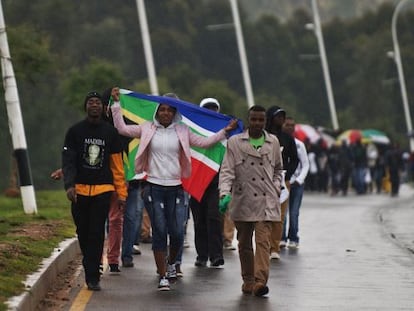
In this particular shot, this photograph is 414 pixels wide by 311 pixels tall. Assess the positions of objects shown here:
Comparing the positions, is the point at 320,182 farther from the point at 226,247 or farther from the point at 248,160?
the point at 248,160

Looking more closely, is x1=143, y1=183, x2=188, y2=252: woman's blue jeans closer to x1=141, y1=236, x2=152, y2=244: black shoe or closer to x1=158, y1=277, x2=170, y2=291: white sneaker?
x1=158, y1=277, x2=170, y2=291: white sneaker

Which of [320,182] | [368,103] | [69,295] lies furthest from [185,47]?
[69,295]

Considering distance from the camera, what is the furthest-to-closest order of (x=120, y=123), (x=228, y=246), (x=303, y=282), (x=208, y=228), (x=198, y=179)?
(x=228, y=246) → (x=208, y=228) → (x=198, y=179) → (x=303, y=282) → (x=120, y=123)

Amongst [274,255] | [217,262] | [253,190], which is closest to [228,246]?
[274,255]

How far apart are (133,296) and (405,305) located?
251cm

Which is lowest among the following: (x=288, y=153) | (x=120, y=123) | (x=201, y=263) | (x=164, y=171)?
(x=201, y=263)

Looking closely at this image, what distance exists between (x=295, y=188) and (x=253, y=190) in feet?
20.4

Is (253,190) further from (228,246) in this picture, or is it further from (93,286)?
(228,246)

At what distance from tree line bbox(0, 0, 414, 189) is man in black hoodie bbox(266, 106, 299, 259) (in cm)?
4142

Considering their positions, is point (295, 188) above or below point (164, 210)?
below

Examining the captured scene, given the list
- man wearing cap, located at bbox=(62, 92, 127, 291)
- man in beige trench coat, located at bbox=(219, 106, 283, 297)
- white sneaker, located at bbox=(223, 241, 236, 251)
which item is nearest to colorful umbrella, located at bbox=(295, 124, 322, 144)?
white sneaker, located at bbox=(223, 241, 236, 251)

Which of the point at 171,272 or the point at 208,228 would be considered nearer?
the point at 171,272

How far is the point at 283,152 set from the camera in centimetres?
1761

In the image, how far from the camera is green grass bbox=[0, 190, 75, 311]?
12375 mm
